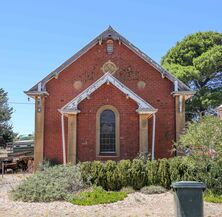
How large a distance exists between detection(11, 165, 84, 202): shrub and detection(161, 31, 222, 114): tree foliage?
25.6 m

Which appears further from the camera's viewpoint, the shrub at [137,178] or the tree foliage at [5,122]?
the tree foliage at [5,122]

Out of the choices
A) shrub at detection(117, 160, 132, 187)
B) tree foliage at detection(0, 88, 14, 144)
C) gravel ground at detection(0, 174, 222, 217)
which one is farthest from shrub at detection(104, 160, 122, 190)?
tree foliage at detection(0, 88, 14, 144)

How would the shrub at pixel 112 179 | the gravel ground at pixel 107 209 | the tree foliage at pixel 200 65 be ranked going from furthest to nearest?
1. the tree foliage at pixel 200 65
2. the shrub at pixel 112 179
3. the gravel ground at pixel 107 209

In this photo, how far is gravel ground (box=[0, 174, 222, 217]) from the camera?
40.2 feet

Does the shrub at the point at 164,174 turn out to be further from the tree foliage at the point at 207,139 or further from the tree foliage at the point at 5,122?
the tree foliage at the point at 5,122

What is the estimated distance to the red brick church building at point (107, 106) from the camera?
22.2m

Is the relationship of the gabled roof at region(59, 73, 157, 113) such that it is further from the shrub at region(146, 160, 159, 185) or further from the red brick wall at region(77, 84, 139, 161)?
the shrub at region(146, 160, 159, 185)

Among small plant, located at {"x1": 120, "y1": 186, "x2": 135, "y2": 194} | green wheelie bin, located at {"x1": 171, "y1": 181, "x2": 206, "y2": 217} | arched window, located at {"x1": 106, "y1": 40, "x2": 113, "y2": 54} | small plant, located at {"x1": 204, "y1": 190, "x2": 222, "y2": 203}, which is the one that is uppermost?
arched window, located at {"x1": 106, "y1": 40, "x2": 113, "y2": 54}

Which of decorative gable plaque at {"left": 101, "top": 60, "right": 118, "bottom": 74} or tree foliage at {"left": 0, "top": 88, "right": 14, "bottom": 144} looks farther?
tree foliage at {"left": 0, "top": 88, "right": 14, "bottom": 144}

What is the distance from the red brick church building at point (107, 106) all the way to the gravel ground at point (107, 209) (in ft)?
24.6

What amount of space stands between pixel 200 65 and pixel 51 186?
29915 millimetres

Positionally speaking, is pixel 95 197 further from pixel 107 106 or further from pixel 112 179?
pixel 107 106

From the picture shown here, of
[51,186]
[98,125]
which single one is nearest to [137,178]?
[51,186]

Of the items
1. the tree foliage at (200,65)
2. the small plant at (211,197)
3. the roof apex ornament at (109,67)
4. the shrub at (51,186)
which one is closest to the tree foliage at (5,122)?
the tree foliage at (200,65)
